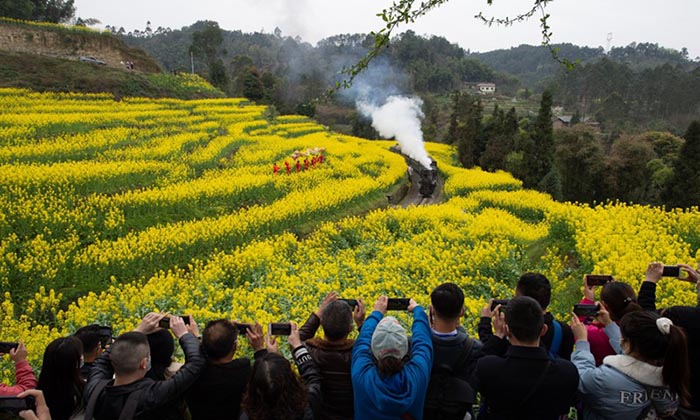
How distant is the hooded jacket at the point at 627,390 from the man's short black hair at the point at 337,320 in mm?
1655

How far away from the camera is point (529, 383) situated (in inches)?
106

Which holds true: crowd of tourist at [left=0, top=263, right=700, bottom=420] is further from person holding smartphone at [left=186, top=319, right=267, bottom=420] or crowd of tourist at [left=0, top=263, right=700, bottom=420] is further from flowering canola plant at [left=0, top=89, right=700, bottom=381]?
flowering canola plant at [left=0, top=89, right=700, bottom=381]

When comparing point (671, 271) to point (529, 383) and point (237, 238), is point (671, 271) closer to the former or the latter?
point (529, 383)

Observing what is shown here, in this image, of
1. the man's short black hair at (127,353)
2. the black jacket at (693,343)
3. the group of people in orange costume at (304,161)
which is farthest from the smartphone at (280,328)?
the group of people in orange costume at (304,161)

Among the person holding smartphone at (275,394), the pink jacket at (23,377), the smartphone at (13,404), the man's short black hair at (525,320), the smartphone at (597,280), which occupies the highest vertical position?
the man's short black hair at (525,320)

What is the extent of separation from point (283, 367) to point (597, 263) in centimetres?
582

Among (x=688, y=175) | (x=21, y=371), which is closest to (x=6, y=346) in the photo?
(x=21, y=371)

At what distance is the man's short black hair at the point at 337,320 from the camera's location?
10.3 ft

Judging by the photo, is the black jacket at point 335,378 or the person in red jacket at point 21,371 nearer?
the black jacket at point 335,378

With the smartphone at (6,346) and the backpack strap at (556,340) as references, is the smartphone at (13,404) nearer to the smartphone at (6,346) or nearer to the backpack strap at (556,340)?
the smartphone at (6,346)

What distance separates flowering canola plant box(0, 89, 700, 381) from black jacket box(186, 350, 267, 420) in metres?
3.09

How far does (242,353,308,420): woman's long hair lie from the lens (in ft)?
8.61

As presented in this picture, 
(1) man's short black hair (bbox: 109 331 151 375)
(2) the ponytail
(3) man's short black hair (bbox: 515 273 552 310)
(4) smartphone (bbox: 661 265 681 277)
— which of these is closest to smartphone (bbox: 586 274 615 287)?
(4) smartphone (bbox: 661 265 681 277)

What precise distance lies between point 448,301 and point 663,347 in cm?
134
